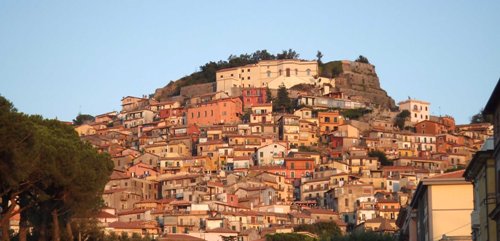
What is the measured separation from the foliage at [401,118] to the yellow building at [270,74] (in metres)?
12.9

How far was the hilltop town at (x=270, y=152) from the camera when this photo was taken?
116 meters

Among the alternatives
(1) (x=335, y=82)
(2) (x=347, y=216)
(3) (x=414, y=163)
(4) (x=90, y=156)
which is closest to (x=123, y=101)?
(1) (x=335, y=82)

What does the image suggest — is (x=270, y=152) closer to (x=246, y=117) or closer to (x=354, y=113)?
(x=246, y=117)

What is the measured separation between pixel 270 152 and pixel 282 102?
76.5 ft

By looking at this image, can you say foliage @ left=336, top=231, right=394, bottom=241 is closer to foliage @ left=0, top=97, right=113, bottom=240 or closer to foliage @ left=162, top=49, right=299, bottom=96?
foliage @ left=0, top=97, right=113, bottom=240

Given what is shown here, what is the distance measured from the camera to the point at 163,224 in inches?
4476

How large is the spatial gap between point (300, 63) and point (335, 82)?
582cm

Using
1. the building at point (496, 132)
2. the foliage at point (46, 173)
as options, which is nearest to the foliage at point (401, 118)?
the foliage at point (46, 173)

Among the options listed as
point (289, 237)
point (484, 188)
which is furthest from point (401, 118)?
point (484, 188)

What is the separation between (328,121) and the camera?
6117 inches

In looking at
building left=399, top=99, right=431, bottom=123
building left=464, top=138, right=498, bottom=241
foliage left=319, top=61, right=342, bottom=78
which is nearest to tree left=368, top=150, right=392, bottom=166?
building left=399, top=99, right=431, bottom=123

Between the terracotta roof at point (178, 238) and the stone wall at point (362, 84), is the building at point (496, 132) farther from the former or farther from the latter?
the stone wall at point (362, 84)

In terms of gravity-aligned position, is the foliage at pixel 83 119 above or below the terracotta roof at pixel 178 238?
above

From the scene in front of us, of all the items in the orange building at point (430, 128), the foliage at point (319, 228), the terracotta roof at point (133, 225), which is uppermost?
the orange building at point (430, 128)
